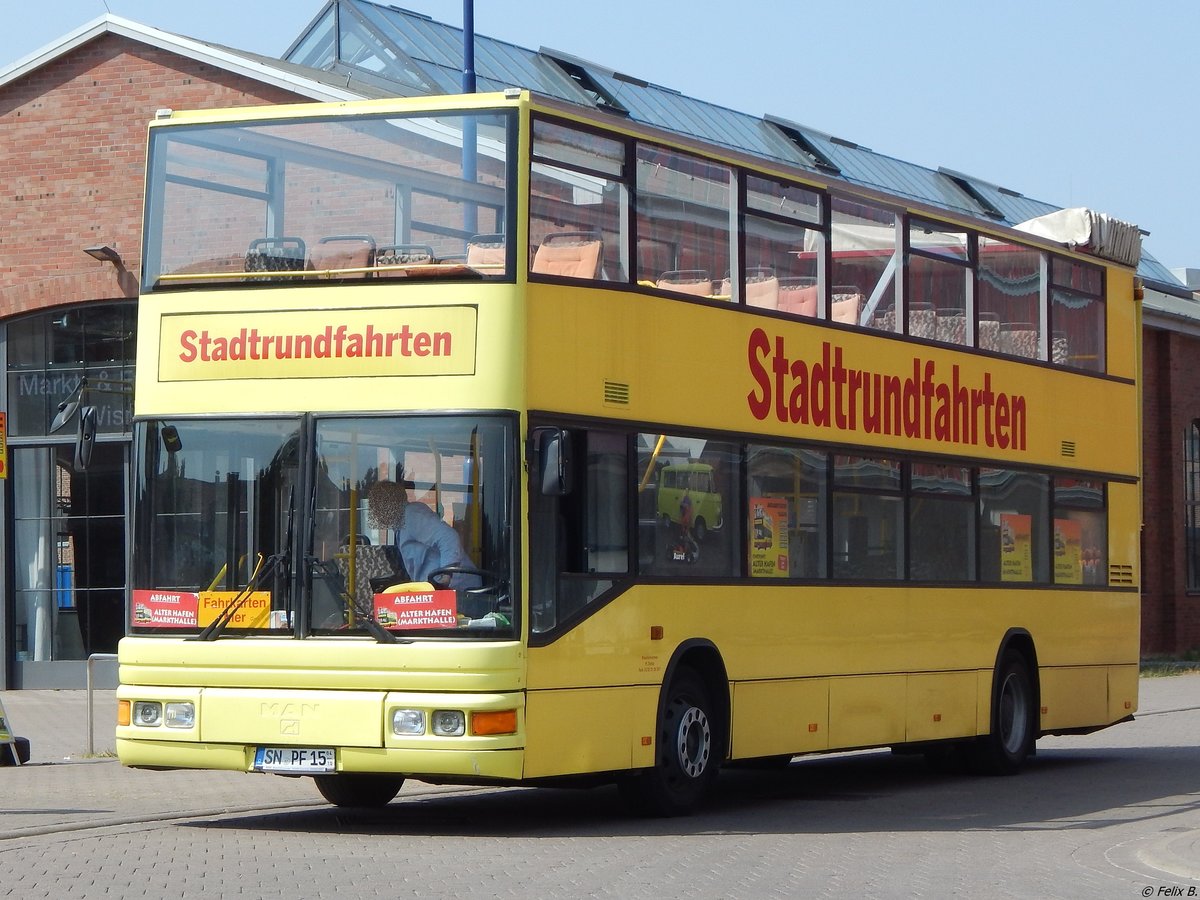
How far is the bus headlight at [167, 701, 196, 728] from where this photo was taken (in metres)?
11.4

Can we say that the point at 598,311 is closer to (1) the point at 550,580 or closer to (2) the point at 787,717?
(1) the point at 550,580

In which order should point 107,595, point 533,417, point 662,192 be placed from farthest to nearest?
point 107,595 → point 662,192 → point 533,417

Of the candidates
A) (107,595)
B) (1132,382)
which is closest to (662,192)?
(1132,382)

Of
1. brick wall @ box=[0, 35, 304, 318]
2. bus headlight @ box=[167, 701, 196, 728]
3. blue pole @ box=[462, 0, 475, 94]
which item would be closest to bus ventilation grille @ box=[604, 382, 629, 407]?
bus headlight @ box=[167, 701, 196, 728]

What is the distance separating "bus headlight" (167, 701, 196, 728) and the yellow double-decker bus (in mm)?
18

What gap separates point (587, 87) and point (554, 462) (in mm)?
28922

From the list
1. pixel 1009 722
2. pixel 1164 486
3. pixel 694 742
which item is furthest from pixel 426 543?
pixel 1164 486

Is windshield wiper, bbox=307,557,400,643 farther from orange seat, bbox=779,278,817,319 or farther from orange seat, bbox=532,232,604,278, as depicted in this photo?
orange seat, bbox=779,278,817,319

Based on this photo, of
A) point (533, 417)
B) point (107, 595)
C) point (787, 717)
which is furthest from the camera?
point (107, 595)

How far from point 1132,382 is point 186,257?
10.5m

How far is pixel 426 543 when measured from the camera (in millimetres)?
11078

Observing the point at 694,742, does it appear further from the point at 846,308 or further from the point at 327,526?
the point at 846,308

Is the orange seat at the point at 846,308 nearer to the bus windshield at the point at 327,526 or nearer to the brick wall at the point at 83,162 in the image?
the bus windshield at the point at 327,526

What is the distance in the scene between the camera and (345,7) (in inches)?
1403
